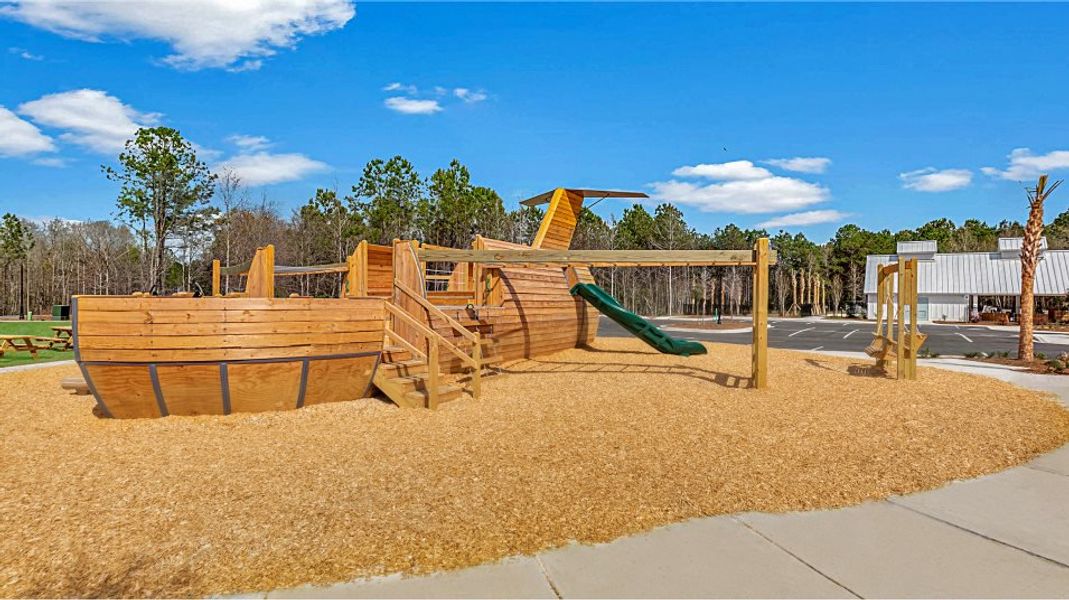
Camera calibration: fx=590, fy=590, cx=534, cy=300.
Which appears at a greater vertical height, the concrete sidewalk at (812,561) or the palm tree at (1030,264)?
the palm tree at (1030,264)

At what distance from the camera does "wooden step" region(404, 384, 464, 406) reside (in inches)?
335

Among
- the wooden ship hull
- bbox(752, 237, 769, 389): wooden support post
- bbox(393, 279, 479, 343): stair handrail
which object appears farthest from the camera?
bbox(752, 237, 769, 389): wooden support post

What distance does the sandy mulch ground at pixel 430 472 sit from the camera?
384 centimetres

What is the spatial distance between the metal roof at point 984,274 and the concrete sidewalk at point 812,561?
39.4m

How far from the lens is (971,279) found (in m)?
40.7

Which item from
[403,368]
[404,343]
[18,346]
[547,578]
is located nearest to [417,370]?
[403,368]

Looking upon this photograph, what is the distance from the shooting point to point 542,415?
8.05 metres

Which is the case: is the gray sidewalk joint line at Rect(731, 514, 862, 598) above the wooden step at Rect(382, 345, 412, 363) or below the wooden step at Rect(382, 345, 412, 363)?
below

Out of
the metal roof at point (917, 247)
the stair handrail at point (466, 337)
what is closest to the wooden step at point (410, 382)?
the stair handrail at point (466, 337)

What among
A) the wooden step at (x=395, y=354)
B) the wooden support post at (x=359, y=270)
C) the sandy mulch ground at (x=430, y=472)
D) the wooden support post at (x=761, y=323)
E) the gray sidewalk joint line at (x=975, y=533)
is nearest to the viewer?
the gray sidewalk joint line at (x=975, y=533)

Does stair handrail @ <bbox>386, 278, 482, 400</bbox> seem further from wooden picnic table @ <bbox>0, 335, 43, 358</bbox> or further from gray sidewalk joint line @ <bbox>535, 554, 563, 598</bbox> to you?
wooden picnic table @ <bbox>0, 335, 43, 358</bbox>

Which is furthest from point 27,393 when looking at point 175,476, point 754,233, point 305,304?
point 754,233

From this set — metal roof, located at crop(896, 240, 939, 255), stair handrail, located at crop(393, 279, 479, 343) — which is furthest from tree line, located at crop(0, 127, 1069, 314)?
stair handrail, located at crop(393, 279, 479, 343)

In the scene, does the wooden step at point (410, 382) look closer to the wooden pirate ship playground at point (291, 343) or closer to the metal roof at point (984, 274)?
the wooden pirate ship playground at point (291, 343)
